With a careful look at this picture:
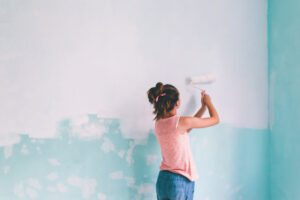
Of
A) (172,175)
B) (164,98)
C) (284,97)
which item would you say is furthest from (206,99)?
(284,97)

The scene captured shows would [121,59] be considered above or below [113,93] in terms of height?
above

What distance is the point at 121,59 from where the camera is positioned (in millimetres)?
1487

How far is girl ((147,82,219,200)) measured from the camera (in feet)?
4.27

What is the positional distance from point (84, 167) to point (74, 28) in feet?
2.66

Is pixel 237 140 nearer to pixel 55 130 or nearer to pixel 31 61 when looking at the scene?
pixel 55 130

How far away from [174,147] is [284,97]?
3.17 feet

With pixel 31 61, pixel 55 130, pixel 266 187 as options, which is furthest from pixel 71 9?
pixel 266 187

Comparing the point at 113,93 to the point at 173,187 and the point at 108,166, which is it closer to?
the point at 108,166

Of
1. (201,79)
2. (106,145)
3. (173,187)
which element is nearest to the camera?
(173,187)

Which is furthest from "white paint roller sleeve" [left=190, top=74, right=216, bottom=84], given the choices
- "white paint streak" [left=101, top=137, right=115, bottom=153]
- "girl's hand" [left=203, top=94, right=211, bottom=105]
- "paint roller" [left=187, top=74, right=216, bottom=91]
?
"white paint streak" [left=101, top=137, right=115, bottom=153]

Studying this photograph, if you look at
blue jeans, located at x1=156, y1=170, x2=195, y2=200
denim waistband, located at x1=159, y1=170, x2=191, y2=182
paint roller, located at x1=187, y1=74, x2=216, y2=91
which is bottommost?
blue jeans, located at x1=156, y1=170, x2=195, y2=200

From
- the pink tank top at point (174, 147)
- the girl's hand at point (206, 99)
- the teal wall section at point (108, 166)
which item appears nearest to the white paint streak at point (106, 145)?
the teal wall section at point (108, 166)

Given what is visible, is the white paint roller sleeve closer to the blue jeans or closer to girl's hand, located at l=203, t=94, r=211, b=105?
girl's hand, located at l=203, t=94, r=211, b=105

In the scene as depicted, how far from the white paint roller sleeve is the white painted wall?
0.07 metres
